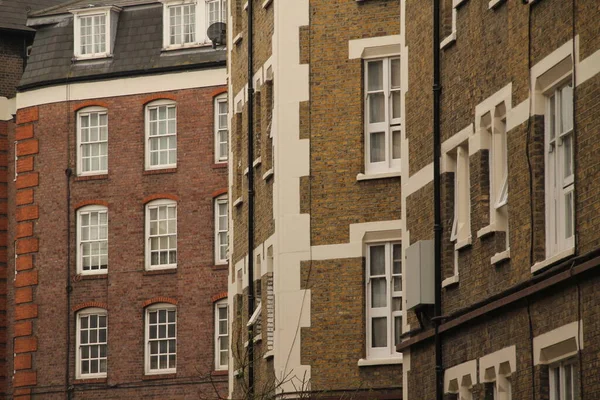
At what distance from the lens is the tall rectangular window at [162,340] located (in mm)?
56281

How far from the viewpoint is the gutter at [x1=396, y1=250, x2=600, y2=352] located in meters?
20.1

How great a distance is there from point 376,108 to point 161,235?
24256 mm

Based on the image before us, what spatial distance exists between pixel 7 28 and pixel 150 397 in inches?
555

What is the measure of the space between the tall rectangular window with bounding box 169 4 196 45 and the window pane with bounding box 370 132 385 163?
81.1 feet

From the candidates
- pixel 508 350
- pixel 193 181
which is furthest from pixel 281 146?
pixel 193 181

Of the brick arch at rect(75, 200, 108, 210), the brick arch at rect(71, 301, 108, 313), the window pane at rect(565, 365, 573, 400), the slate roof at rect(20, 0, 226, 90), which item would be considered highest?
the slate roof at rect(20, 0, 226, 90)

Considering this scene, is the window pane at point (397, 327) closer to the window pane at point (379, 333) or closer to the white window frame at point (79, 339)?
the window pane at point (379, 333)

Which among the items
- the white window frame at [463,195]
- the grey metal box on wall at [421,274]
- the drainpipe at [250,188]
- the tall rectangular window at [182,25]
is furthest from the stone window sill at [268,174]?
the tall rectangular window at [182,25]

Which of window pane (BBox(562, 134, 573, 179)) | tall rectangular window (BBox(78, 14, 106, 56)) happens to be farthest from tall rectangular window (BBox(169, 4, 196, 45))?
window pane (BBox(562, 134, 573, 179))

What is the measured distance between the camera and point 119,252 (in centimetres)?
5753

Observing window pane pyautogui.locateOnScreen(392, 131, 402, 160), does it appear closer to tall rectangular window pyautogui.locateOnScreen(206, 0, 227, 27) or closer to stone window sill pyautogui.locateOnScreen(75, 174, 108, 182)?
tall rectangular window pyautogui.locateOnScreen(206, 0, 227, 27)

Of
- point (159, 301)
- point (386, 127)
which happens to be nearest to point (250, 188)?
point (386, 127)

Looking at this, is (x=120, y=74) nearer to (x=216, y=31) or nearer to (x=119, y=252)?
(x=216, y=31)

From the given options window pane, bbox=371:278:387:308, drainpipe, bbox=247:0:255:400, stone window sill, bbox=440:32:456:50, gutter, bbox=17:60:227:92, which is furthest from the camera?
gutter, bbox=17:60:227:92
